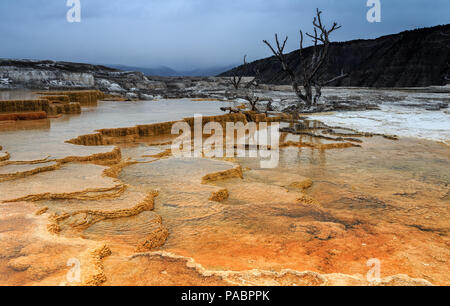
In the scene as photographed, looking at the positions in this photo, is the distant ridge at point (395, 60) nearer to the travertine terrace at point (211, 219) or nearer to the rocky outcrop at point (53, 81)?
the rocky outcrop at point (53, 81)

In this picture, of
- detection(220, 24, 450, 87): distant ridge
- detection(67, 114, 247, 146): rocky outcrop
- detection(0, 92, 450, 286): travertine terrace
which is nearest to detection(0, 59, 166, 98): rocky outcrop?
detection(67, 114, 247, 146): rocky outcrop

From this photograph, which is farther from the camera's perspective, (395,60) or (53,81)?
(395,60)

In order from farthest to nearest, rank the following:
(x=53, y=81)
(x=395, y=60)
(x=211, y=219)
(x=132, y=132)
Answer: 1. (x=395, y=60)
2. (x=53, y=81)
3. (x=132, y=132)
4. (x=211, y=219)

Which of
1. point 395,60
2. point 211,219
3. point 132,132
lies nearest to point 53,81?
point 132,132

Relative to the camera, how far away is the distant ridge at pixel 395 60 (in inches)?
1319

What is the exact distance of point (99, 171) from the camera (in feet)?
11.3

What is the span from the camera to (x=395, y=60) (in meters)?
37.9

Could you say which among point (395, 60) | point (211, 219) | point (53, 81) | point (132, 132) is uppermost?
point (395, 60)

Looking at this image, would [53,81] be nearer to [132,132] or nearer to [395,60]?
[132,132]

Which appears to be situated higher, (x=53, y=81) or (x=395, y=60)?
(x=395, y=60)

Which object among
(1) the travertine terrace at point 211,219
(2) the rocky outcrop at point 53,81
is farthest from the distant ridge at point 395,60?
(1) the travertine terrace at point 211,219

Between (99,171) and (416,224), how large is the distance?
3148 millimetres
